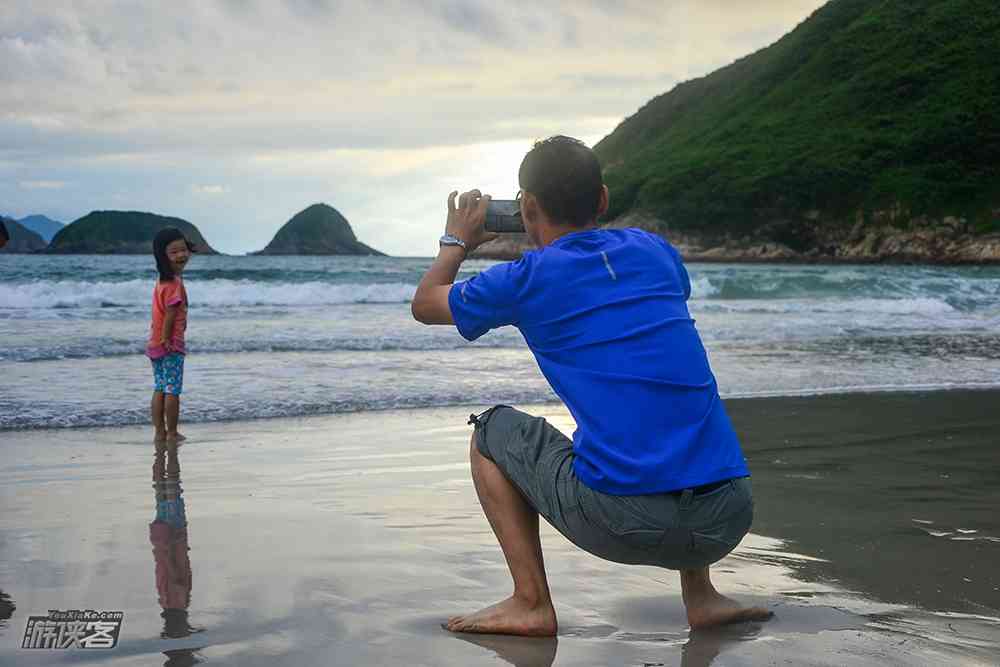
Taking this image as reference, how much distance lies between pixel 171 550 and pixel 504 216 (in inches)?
75.7

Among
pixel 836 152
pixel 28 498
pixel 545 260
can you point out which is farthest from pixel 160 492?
pixel 836 152

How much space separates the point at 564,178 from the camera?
2.70 metres

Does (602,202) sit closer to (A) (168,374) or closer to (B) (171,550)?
(B) (171,550)

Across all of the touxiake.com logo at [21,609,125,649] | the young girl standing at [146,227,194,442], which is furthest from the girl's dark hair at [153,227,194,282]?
the touxiake.com logo at [21,609,125,649]

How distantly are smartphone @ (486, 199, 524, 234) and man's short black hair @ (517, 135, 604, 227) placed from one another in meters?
0.12

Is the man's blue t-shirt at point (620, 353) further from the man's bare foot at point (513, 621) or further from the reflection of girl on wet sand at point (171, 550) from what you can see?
the reflection of girl on wet sand at point (171, 550)

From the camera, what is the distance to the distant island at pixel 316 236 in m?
98.9

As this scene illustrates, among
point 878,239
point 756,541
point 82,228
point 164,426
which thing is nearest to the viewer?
point 756,541

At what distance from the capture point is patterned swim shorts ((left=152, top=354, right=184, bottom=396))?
708 cm

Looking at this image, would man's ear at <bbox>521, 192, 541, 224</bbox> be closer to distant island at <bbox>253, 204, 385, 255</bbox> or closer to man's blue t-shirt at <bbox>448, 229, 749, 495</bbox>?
man's blue t-shirt at <bbox>448, 229, 749, 495</bbox>

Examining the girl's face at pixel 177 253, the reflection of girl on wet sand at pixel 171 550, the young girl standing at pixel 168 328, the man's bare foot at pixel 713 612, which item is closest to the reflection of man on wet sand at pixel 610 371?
the man's bare foot at pixel 713 612

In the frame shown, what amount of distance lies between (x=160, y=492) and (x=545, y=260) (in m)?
3.08

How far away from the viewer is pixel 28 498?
4.84m

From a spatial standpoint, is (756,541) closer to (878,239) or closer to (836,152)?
(878,239)
